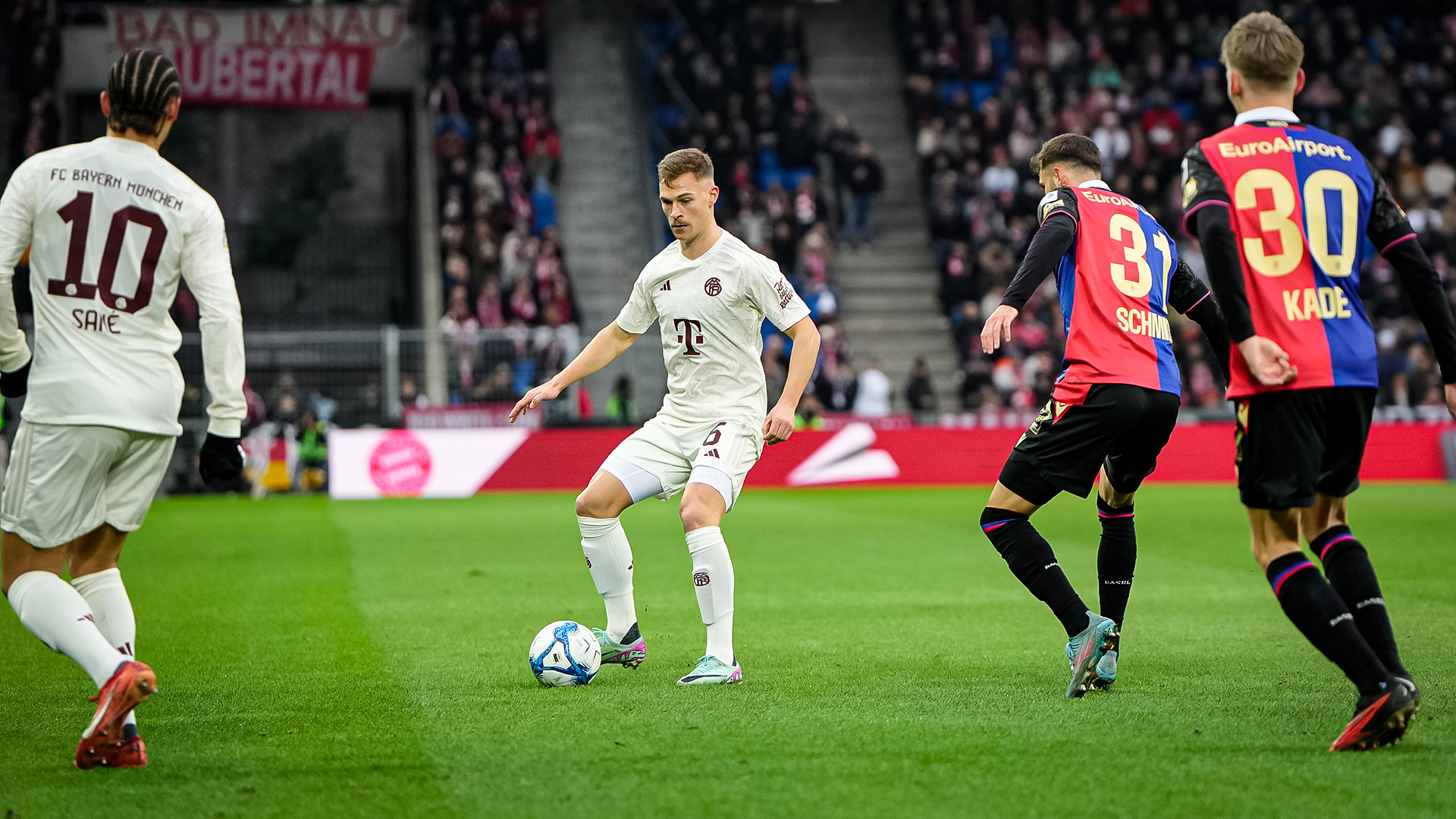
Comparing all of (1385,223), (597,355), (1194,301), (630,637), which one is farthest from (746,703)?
(1385,223)

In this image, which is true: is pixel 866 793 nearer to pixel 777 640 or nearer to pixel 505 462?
pixel 777 640

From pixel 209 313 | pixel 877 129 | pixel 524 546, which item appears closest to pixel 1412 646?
pixel 209 313

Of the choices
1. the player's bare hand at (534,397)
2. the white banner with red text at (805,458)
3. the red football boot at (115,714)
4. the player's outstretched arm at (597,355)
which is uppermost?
the player's outstretched arm at (597,355)

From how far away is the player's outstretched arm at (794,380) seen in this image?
5.79m

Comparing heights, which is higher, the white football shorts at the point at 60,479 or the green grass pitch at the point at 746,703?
the white football shorts at the point at 60,479

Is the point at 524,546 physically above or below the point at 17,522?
below

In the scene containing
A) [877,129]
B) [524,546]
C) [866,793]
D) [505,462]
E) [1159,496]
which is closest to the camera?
[866,793]

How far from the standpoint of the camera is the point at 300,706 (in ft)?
17.8

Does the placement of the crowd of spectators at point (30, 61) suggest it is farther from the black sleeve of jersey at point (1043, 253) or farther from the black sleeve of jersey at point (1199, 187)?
the black sleeve of jersey at point (1199, 187)

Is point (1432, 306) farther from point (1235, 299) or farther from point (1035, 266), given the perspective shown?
point (1035, 266)

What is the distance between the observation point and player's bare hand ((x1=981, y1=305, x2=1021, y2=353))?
4809 mm

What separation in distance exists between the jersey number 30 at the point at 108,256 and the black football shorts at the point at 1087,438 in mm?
3049

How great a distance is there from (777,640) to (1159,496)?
431 inches

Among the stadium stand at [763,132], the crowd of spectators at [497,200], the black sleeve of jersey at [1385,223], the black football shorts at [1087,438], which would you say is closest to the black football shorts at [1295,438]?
the black sleeve of jersey at [1385,223]
